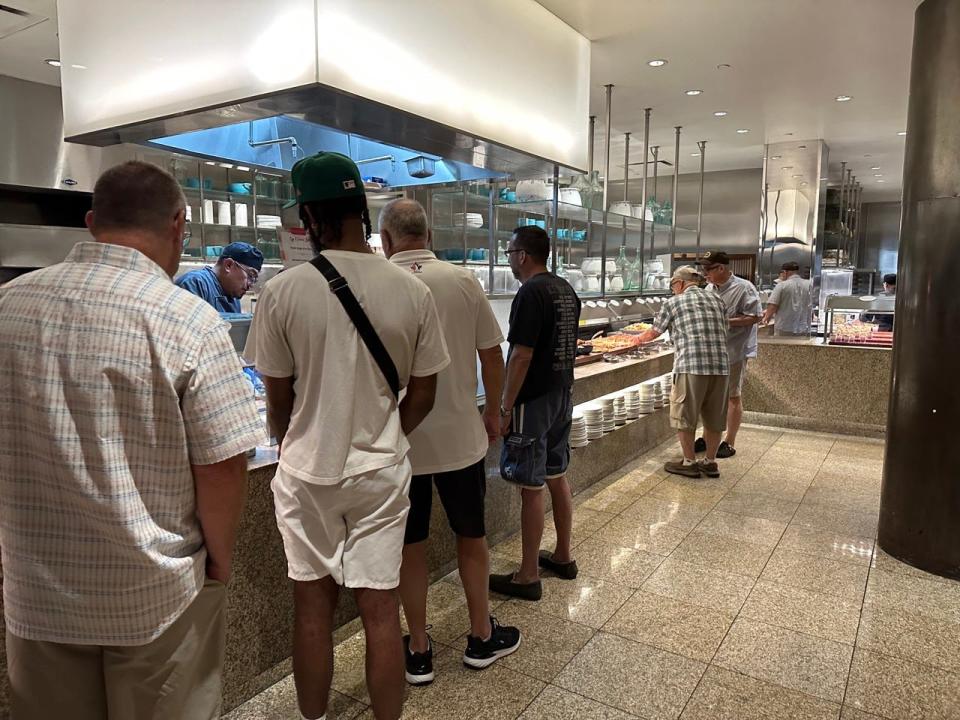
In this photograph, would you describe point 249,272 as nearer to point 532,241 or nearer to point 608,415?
point 532,241

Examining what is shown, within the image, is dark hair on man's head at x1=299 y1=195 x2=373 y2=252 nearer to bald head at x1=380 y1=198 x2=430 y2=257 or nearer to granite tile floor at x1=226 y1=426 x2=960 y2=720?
bald head at x1=380 y1=198 x2=430 y2=257

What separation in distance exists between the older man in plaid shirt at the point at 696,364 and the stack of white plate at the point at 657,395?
526 mm

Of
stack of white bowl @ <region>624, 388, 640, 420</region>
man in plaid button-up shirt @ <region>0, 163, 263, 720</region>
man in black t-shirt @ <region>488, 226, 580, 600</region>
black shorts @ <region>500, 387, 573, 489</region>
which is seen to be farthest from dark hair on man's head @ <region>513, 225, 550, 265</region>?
stack of white bowl @ <region>624, 388, 640, 420</region>

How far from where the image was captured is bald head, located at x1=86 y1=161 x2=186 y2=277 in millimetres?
1335

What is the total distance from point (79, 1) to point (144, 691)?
2.78m

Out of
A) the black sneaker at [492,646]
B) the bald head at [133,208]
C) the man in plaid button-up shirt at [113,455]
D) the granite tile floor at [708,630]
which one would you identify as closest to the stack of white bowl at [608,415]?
the granite tile floor at [708,630]

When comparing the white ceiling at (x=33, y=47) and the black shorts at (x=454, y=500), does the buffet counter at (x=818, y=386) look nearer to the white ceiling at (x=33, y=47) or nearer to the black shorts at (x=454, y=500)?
the black shorts at (x=454, y=500)

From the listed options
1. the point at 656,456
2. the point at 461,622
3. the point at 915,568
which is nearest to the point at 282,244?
Answer: the point at 461,622

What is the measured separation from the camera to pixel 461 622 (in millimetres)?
2977

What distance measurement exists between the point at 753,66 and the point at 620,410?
9.84ft

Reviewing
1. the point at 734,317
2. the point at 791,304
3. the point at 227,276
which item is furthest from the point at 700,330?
the point at 791,304

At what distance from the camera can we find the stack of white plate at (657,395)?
577cm

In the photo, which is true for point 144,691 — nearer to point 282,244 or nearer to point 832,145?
point 282,244

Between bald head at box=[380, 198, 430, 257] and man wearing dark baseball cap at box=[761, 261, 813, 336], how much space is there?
6369 millimetres
